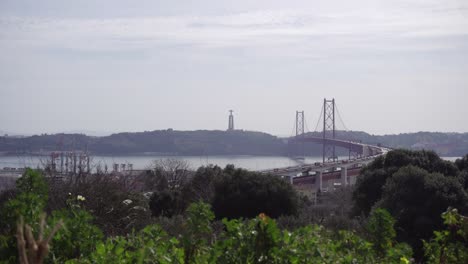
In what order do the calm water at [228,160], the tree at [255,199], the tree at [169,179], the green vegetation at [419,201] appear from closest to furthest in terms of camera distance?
1. the green vegetation at [419,201]
2. the tree at [255,199]
3. the tree at [169,179]
4. the calm water at [228,160]

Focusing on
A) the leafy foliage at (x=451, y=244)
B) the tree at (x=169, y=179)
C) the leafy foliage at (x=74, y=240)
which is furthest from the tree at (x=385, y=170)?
the leafy foliage at (x=74, y=240)

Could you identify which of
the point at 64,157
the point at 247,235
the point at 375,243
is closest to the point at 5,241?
the point at 247,235

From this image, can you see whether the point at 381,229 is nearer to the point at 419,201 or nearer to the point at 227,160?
the point at 419,201

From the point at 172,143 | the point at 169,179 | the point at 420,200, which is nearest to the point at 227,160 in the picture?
the point at 172,143

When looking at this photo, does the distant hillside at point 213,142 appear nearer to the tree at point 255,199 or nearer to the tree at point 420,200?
the tree at point 255,199

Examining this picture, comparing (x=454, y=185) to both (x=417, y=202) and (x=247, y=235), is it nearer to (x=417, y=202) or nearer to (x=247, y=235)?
(x=417, y=202)

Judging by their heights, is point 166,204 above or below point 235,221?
below
